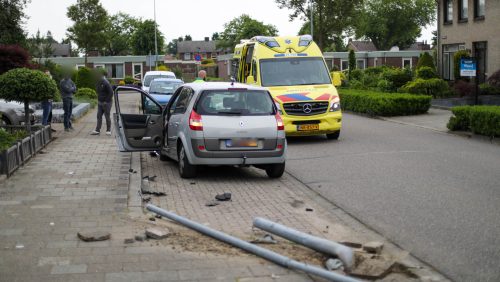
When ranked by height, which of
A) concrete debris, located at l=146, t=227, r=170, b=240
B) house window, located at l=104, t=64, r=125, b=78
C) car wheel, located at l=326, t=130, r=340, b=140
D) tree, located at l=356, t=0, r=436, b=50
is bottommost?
concrete debris, located at l=146, t=227, r=170, b=240

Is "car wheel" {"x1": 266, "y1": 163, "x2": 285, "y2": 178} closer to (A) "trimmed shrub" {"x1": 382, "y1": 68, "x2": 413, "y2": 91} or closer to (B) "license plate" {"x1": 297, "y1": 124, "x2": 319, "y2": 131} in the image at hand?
(B) "license plate" {"x1": 297, "y1": 124, "x2": 319, "y2": 131}

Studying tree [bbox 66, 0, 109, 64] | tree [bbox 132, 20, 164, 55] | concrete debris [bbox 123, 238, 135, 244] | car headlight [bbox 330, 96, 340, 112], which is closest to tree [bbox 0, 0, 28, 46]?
car headlight [bbox 330, 96, 340, 112]

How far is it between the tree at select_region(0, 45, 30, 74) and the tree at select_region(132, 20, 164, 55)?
67116mm

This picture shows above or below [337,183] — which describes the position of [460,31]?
above

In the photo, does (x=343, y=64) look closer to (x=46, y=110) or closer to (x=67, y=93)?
(x=67, y=93)

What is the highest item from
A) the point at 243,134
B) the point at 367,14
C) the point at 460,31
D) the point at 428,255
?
the point at 367,14

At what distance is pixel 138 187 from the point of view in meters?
10.2

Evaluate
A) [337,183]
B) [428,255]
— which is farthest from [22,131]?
[428,255]

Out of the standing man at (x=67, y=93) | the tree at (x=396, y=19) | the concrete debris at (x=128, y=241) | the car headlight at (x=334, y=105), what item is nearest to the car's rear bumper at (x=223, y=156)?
the concrete debris at (x=128, y=241)

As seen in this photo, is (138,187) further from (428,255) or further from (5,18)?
(5,18)

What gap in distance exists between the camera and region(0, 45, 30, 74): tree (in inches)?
926

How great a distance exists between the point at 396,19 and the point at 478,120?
9469 cm

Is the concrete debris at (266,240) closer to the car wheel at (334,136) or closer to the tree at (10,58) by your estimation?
the car wheel at (334,136)

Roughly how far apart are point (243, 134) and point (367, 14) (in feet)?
327
